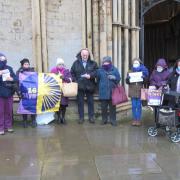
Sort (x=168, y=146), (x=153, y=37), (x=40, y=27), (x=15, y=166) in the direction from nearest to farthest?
(x=15, y=166)
(x=168, y=146)
(x=40, y=27)
(x=153, y=37)

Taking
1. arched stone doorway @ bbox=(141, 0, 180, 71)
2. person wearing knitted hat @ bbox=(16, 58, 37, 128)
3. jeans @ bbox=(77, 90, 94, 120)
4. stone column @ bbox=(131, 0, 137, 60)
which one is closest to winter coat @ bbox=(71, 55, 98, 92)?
jeans @ bbox=(77, 90, 94, 120)

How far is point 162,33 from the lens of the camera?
17469 mm

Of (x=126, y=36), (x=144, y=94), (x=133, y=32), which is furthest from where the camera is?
(x=133, y=32)

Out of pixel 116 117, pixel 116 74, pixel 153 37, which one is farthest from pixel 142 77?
pixel 153 37

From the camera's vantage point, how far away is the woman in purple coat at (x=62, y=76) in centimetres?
966

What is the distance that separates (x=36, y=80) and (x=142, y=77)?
2.33 m

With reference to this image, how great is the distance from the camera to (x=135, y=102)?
9.69m

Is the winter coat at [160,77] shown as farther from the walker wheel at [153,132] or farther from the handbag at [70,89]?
the handbag at [70,89]

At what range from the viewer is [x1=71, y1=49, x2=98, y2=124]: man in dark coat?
9688 mm

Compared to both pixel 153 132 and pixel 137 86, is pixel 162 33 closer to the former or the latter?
pixel 137 86

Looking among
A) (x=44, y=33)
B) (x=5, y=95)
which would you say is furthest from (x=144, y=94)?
(x=5, y=95)

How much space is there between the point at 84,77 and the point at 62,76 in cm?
49

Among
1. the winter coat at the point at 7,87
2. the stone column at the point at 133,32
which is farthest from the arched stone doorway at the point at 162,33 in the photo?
the winter coat at the point at 7,87

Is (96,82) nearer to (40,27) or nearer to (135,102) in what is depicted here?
(135,102)
